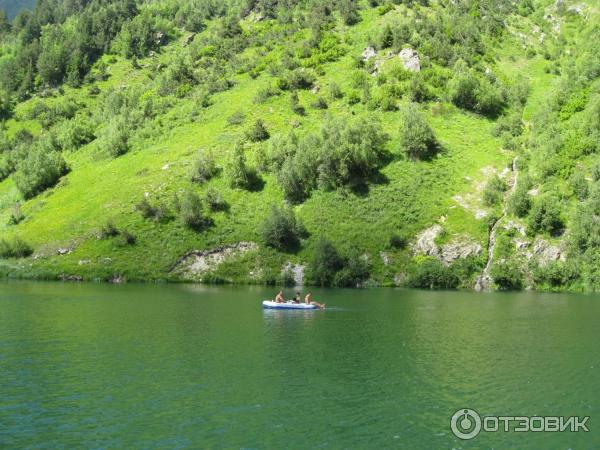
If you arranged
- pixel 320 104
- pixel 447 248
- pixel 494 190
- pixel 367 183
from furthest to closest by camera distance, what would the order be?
pixel 320 104, pixel 367 183, pixel 494 190, pixel 447 248

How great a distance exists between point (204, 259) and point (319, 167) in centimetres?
3746

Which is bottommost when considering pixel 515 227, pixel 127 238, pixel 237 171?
pixel 127 238

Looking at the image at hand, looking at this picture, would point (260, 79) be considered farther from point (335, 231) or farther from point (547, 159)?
point (547, 159)

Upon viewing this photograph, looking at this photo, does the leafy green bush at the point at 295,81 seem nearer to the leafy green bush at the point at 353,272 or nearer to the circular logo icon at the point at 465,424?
the leafy green bush at the point at 353,272

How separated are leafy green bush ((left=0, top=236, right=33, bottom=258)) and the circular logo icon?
115m

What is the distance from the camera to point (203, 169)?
138625 mm

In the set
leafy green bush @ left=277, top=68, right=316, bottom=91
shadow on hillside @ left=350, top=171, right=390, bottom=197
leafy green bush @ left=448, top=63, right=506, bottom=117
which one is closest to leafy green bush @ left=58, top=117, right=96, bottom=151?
leafy green bush @ left=277, top=68, right=316, bottom=91

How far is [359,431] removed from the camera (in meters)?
28.4

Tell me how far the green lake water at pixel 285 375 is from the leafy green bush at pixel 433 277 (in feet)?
120

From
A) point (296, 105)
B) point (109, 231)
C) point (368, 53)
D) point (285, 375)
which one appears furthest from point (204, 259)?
point (368, 53)

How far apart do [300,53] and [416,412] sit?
181 m

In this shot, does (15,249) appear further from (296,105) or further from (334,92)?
(334,92)

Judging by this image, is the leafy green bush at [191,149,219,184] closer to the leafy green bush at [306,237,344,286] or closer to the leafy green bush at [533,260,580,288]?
the leafy green bush at [306,237,344,286]

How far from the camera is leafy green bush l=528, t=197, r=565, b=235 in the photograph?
10638 cm
